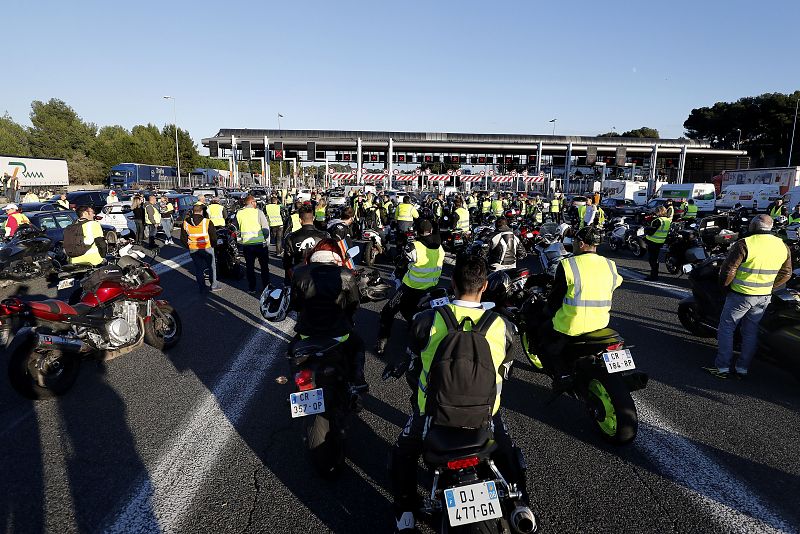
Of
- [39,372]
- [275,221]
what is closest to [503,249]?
[39,372]

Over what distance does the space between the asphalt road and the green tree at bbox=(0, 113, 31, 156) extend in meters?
71.7

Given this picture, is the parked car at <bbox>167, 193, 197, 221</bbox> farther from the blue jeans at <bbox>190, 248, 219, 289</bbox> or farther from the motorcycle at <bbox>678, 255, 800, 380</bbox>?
the motorcycle at <bbox>678, 255, 800, 380</bbox>

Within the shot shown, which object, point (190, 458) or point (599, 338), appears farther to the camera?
point (599, 338)

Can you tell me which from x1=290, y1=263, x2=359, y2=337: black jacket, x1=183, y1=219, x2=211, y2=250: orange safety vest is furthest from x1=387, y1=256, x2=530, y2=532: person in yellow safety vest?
x1=183, y1=219, x2=211, y2=250: orange safety vest

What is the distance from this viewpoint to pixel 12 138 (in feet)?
201

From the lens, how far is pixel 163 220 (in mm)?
16219

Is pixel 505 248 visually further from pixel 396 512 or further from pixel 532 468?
pixel 396 512

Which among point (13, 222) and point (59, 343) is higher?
point (13, 222)

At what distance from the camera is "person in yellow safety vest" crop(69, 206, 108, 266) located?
7633 mm

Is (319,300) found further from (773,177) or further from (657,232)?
(773,177)

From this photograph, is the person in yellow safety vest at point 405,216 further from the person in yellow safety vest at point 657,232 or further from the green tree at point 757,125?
the green tree at point 757,125

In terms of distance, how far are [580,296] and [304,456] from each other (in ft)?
8.72

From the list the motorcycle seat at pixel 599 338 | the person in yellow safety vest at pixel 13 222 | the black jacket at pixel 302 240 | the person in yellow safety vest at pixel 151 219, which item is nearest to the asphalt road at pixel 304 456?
the motorcycle seat at pixel 599 338

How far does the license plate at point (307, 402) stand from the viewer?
3.22 metres
